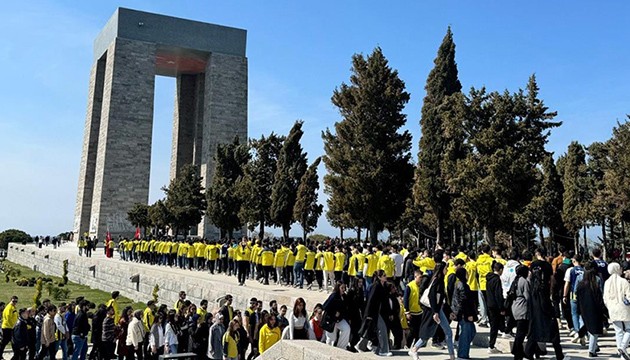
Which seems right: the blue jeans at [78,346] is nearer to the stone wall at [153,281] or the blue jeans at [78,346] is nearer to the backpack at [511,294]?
the stone wall at [153,281]

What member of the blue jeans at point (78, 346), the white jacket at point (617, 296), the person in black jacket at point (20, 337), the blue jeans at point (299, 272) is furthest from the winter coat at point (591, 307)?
the person in black jacket at point (20, 337)

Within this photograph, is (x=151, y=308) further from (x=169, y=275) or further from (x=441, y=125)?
(x=441, y=125)

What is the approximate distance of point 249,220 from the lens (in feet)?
104

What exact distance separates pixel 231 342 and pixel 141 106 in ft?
135

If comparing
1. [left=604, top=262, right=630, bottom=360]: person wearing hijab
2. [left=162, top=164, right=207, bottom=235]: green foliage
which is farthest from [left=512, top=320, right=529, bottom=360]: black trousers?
[left=162, top=164, right=207, bottom=235]: green foliage

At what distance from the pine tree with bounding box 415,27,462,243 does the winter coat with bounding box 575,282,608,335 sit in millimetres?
16061

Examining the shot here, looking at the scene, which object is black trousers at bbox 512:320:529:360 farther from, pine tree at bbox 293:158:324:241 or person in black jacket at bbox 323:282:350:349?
pine tree at bbox 293:158:324:241

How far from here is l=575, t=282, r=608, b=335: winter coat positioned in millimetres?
7516

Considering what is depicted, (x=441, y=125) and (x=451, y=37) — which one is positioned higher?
(x=451, y=37)

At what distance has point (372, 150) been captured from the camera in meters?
25.1

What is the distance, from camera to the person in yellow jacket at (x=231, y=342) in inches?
350

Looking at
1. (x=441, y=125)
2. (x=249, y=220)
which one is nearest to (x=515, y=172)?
(x=441, y=125)

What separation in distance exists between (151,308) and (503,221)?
15.0 metres

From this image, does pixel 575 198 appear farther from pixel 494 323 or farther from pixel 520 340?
pixel 520 340
